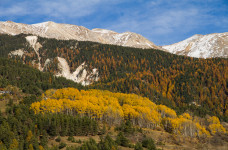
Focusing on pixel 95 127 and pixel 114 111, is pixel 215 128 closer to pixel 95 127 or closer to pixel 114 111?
pixel 114 111

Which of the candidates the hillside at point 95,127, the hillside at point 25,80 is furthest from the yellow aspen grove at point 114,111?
the hillside at point 25,80

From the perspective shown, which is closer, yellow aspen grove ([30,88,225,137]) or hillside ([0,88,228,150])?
hillside ([0,88,228,150])

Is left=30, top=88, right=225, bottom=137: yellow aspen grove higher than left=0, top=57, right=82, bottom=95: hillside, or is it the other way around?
left=0, top=57, right=82, bottom=95: hillside

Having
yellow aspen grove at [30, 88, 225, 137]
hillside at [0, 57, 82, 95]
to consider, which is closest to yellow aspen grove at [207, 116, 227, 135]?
yellow aspen grove at [30, 88, 225, 137]

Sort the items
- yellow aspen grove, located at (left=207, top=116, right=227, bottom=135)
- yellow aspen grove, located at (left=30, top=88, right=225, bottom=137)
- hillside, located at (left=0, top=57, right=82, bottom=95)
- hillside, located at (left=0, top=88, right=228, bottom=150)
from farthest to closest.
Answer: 1. hillside, located at (left=0, top=57, right=82, bottom=95)
2. yellow aspen grove, located at (left=207, top=116, right=227, bottom=135)
3. yellow aspen grove, located at (left=30, top=88, right=225, bottom=137)
4. hillside, located at (left=0, top=88, right=228, bottom=150)

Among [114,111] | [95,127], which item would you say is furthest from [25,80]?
[95,127]

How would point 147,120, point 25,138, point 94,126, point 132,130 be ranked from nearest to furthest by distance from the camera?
1. point 25,138
2. point 94,126
3. point 132,130
4. point 147,120

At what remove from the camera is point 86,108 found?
379ft

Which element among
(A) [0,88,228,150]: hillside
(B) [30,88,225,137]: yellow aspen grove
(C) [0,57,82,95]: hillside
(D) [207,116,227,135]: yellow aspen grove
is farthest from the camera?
(C) [0,57,82,95]: hillside

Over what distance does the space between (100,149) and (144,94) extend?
135269 millimetres

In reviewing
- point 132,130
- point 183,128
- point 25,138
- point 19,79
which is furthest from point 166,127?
point 19,79

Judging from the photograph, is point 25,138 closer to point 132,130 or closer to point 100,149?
point 100,149

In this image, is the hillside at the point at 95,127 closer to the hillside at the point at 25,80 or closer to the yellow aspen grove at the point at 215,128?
the yellow aspen grove at the point at 215,128

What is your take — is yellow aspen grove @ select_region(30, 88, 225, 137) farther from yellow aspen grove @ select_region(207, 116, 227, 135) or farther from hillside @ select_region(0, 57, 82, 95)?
hillside @ select_region(0, 57, 82, 95)
